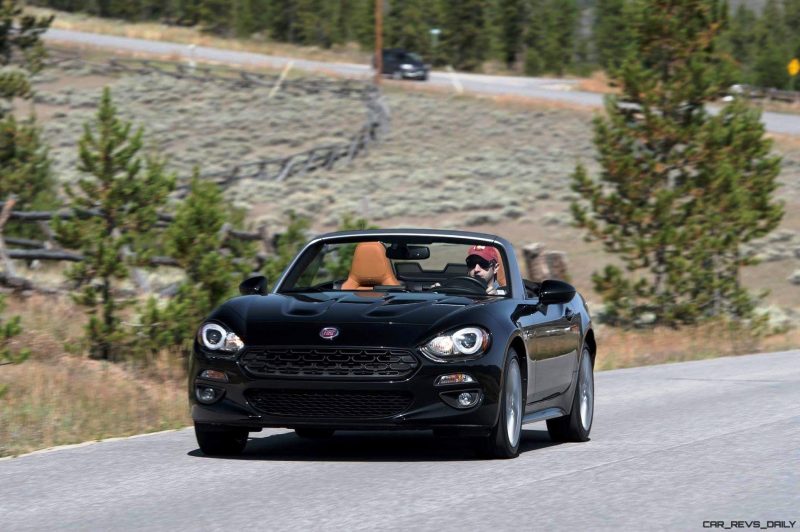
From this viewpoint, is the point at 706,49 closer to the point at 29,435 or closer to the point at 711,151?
the point at 711,151

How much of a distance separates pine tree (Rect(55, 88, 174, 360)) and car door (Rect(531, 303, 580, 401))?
8.49 m

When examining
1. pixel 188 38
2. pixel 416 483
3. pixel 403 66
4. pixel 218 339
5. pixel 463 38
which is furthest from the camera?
pixel 463 38

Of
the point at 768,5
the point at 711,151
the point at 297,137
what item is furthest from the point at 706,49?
the point at 768,5

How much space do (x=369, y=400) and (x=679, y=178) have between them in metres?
25.6

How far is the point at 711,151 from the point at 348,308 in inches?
973

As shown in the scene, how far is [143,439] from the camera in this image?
11.2 meters

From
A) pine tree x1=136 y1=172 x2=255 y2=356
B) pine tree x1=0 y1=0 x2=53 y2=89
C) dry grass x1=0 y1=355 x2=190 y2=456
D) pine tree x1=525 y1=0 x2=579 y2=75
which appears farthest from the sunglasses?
pine tree x1=525 y1=0 x2=579 y2=75

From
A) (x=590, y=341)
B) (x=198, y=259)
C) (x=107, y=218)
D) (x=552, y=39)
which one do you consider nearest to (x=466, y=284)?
(x=590, y=341)

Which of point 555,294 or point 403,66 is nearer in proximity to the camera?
point 555,294

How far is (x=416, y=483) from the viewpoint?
869 centimetres

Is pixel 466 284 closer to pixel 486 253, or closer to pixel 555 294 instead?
pixel 486 253

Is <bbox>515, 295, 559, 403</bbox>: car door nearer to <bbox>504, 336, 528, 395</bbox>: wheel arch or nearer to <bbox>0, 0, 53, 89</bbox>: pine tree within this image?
<bbox>504, 336, 528, 395</bbox>: wheel arch

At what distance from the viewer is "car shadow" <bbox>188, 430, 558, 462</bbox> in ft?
32.9

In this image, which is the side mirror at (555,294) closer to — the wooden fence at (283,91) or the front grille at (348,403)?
the front grille at (348,403)
